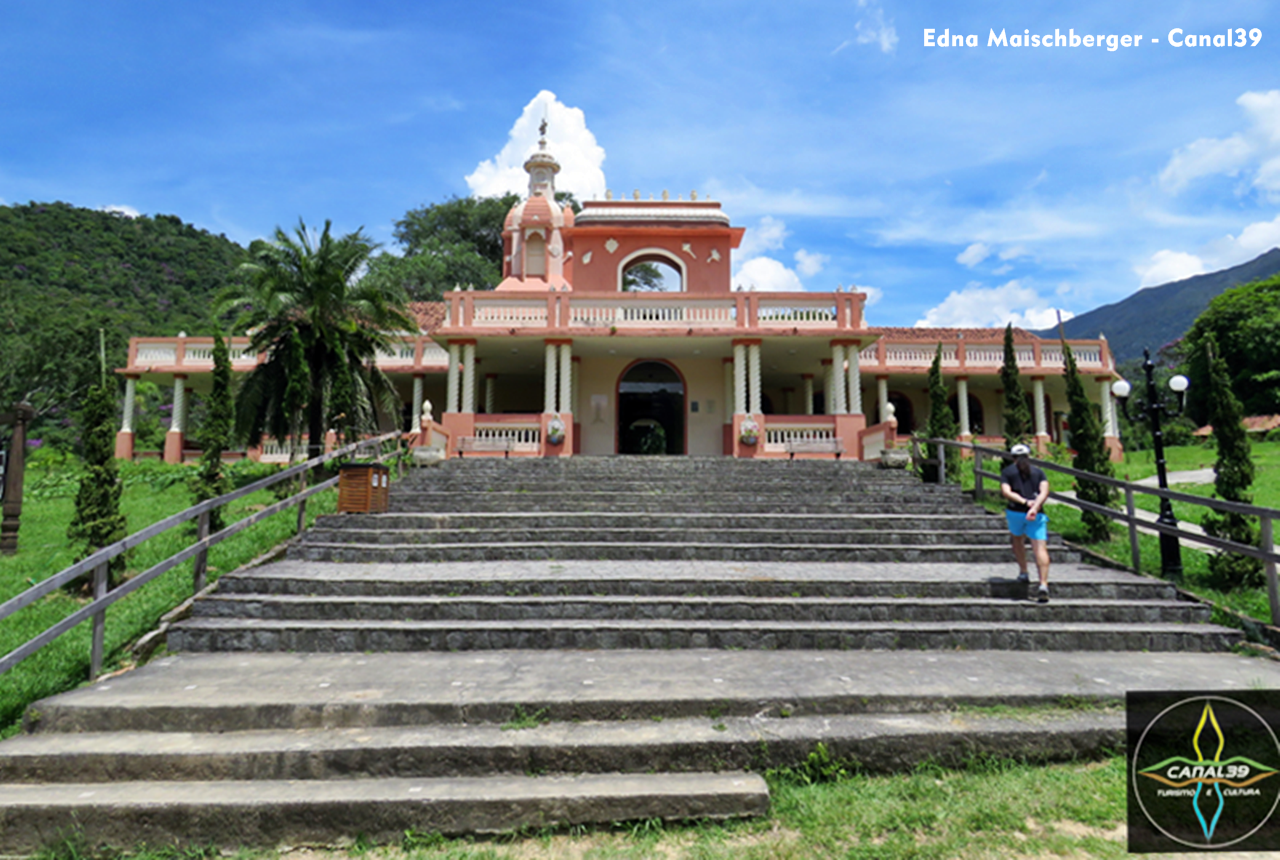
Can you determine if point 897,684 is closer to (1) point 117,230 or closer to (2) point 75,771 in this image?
(2) point 75,771

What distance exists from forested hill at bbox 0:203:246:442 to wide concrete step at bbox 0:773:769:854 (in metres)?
20.0

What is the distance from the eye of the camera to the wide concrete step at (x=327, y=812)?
3.11m

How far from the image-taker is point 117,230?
5262 centimetres

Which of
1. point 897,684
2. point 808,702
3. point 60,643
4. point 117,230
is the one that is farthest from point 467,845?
point 117,230

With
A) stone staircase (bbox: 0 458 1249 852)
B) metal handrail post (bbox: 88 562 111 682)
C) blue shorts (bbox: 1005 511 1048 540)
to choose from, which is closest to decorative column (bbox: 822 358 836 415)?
stone staircase (bbox: 0 458 1249 852)

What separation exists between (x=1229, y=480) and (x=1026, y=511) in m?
2.86

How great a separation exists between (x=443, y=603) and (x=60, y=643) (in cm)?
305

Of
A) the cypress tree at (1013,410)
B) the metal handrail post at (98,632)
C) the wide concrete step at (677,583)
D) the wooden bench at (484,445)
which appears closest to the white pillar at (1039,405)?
the cypress tree at (1013,410)

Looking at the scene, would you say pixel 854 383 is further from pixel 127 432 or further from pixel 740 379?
pixel 127 432

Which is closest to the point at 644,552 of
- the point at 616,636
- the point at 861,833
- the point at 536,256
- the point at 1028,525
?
the point at 616,636

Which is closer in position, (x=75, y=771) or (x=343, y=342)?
(x=75, y=771)

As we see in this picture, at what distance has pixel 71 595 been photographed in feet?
23.8

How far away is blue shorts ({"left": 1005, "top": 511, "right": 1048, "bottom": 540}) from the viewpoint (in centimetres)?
621

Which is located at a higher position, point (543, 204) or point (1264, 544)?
point (543, 204)
